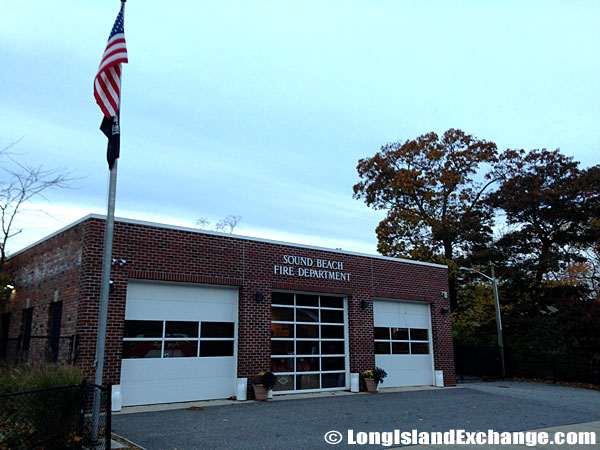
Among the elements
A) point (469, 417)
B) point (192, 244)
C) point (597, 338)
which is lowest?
point (469, 417)

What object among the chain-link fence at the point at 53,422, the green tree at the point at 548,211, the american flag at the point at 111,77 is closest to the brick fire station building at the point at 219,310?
the chain-link fence at the point at 53,422

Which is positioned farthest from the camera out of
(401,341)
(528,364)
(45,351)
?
(528,364)

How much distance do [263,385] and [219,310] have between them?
249cm

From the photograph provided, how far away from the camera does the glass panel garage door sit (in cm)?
1633

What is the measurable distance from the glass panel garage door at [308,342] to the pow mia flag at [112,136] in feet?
27.4

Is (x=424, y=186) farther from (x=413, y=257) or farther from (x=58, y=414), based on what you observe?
(x=58, y=414)

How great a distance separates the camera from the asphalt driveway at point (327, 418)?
9289mm

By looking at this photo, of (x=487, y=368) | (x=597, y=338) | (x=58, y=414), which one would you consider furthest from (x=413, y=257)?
(x=58, y=414)

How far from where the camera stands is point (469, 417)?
39.5 ft

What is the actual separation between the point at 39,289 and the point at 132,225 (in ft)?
15.0

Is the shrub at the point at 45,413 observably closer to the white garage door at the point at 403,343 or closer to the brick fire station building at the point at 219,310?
the brick fire station building at the point at 219,310

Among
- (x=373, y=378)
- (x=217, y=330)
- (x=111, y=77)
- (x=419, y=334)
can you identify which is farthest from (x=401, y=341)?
(x=111, y=77)

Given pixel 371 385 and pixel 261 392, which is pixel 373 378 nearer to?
pixel 371 385

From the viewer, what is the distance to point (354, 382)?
17297 millimetres
